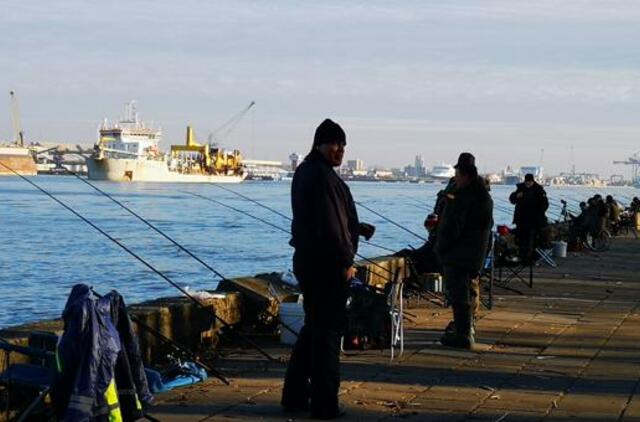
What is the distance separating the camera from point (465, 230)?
9.34 metres

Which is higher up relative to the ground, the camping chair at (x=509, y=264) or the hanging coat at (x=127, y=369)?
the hanging coat at (x=127, y=369)

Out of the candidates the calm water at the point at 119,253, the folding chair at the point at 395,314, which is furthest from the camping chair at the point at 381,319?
the calm water at the point at 119,253

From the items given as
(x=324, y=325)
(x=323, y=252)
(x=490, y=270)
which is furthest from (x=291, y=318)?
(x=490, y=270)

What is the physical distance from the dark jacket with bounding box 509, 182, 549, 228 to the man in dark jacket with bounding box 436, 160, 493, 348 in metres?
8.25

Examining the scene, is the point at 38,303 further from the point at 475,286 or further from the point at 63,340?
the point at 63,340

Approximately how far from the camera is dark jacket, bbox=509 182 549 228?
1753cm

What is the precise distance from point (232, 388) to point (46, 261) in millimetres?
22298

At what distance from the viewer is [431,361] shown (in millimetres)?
8859

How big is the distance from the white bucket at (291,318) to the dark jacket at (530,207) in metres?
8.69

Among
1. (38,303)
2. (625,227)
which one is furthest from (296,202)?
(625,227)

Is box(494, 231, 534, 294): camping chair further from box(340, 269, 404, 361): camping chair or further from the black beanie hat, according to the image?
the black beanie hat

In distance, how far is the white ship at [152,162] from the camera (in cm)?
12412

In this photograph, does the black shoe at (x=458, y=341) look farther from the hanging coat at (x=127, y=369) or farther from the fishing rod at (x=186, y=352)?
the hanging coat at (x=127, y=369)

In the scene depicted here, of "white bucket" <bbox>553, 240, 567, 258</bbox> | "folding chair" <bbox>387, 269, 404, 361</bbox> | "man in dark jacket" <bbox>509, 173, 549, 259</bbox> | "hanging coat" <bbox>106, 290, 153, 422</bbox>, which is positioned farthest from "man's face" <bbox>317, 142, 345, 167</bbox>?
"white bucket" <bbox>553, 240, 567, 258</bbox>
